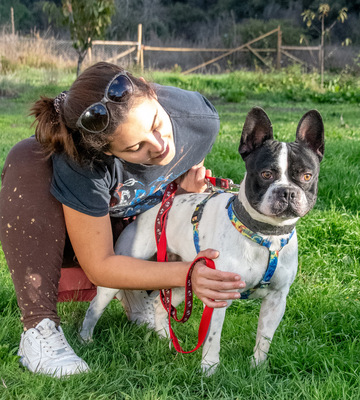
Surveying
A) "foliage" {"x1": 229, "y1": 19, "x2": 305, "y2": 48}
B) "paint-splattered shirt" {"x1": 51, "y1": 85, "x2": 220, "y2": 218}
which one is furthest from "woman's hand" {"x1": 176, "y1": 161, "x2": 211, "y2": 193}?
"foliage" {"x1": 229, "y1": 19, "x2": 305, "y2": 48}

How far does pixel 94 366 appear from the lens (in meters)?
2.24

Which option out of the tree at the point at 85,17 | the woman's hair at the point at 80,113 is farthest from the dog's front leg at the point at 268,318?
the tree at the point at 85,17

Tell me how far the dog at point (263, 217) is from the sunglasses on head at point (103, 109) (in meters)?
0.51

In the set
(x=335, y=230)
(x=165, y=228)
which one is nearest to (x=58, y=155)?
(x=165, y=228)

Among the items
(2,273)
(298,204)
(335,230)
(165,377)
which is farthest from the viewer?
(335,230)

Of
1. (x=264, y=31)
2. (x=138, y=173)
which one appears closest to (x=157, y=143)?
(x=138, y=173)

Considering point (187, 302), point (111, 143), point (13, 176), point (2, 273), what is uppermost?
point (111, 143)

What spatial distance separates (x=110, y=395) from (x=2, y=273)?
127 cm

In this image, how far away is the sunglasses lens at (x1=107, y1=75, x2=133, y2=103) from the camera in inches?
82.6

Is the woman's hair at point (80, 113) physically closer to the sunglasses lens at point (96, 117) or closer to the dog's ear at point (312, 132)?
the sunglasses lens at point (96, 117)

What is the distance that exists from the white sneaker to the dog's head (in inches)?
38.0

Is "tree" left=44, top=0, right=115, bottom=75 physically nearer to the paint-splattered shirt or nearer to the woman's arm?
the paint-splattered shirt

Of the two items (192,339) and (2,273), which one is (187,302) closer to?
(192,339)

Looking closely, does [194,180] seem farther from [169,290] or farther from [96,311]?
[96,311]
